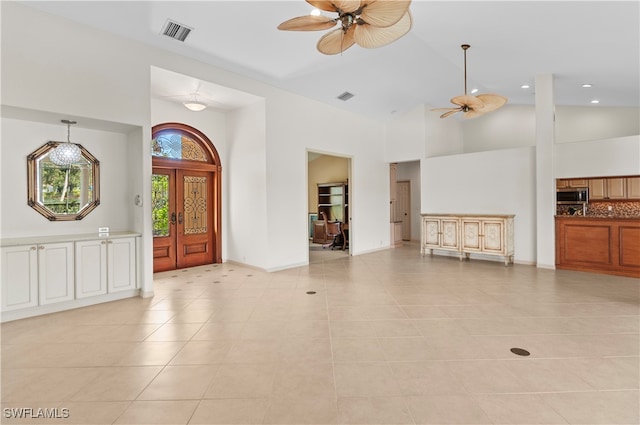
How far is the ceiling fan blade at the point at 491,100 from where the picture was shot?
15.9 ft

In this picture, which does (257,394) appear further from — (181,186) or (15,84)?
(181,186)

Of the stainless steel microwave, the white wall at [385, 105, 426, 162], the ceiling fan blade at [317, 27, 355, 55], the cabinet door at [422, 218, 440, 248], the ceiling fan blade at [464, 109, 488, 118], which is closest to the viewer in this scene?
the ceiling fan blade at [317, 27, 355, 55]

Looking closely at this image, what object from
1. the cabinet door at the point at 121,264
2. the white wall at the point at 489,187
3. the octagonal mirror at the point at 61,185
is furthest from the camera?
the white wall at the point at 489,187

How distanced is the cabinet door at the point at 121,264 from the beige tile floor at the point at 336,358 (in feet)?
0.88

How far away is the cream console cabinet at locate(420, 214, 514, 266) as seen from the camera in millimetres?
6535

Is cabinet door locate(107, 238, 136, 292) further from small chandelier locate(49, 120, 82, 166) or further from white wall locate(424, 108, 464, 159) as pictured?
white wall locate(424, 108, 464, 159)

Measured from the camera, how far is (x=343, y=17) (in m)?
2.71

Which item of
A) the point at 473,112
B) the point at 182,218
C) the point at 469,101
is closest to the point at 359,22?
the point at 469,101

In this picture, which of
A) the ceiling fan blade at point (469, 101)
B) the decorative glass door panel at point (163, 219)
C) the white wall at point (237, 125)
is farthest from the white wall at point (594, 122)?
the decorative glass door panel at point (163, 219)

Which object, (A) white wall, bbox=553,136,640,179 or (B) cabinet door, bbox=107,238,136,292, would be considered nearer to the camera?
(B) cabinet door, bbox=107,238,136,292

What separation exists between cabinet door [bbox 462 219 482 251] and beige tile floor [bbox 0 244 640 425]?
2121mm

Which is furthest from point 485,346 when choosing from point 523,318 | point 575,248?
point 575,248

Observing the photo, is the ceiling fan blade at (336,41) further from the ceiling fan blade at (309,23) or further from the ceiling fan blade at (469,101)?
the ceiling fan blade at (469,101)

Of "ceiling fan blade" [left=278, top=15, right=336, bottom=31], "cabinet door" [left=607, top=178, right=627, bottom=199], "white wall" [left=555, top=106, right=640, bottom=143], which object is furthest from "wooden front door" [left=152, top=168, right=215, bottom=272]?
"cabinet door" [left=607, top=178, right=627, bottom=199]
